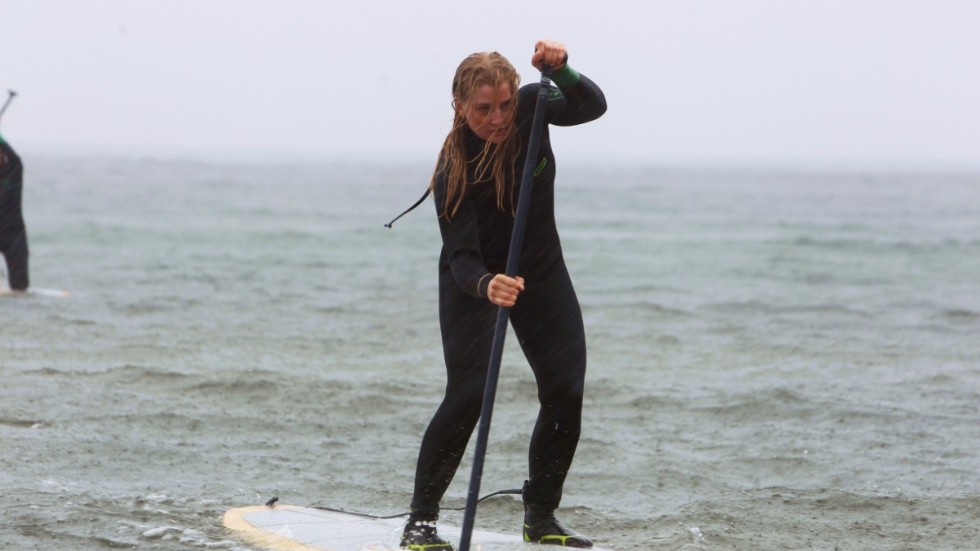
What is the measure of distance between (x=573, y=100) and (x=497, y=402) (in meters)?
4.96

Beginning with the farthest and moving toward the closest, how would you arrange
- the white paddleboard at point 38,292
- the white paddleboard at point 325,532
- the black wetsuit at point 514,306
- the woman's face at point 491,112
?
the white paddleboard at point 38,292 < the white paddleboard at point 325,532 < the black wetsuit at point 514,306 < the woman's face at point 491,112

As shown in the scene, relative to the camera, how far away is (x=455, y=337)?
168 inches

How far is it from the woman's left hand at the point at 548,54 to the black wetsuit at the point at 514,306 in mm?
128

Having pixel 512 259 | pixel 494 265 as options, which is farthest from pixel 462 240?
pixel 512 259

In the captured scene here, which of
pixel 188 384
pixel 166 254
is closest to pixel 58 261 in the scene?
pixel 166 254

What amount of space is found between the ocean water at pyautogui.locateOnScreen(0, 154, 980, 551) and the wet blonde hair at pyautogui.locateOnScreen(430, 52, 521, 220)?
70.1 inches

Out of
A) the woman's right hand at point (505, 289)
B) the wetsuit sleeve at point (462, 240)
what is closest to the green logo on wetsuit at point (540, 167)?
the wetsuit sleeve at point (462, 240)

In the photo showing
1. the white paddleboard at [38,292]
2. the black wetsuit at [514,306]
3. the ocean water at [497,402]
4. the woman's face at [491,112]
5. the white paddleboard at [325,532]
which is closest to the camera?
the woman's face at [491,112]

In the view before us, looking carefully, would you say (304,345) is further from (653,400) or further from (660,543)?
(660,543)

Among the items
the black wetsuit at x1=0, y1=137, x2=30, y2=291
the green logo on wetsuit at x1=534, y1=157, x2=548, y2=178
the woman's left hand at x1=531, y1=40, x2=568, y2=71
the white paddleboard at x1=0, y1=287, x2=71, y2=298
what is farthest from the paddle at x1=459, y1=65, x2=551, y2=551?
the white paddleboard at x1=0, y1=287, x2=71, y2=298

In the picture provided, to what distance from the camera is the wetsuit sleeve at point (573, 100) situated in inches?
164

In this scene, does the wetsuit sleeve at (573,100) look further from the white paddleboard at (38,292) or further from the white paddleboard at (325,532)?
the white paddleboard at (38,292)

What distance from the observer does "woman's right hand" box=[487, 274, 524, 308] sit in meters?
3.80

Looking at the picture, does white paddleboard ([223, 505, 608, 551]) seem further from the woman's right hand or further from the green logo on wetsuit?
the green logo on wetsuit
